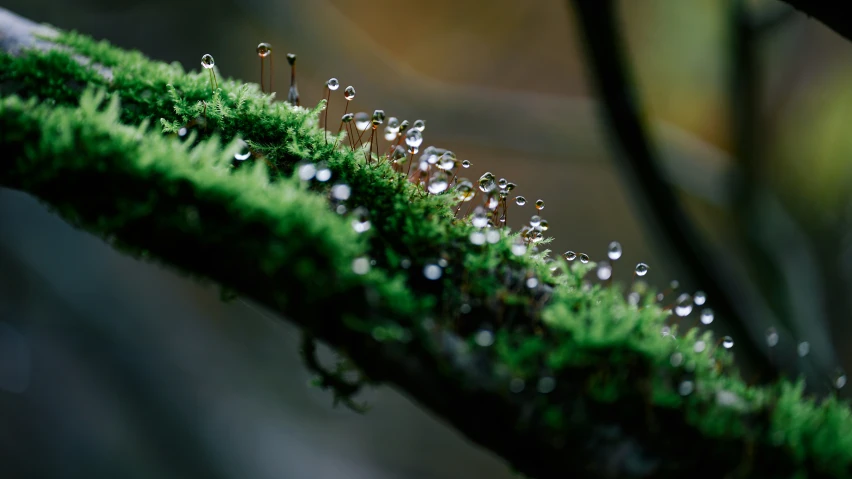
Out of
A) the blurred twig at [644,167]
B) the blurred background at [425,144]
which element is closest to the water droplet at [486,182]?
the blurred twig at [644,167]

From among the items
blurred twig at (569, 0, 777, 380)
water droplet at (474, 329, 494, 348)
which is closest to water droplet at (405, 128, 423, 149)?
water droplet at (474, 329, 494, 348)

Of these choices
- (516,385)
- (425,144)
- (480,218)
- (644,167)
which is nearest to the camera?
(516,385)

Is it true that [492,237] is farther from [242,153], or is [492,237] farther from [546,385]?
[242,153]

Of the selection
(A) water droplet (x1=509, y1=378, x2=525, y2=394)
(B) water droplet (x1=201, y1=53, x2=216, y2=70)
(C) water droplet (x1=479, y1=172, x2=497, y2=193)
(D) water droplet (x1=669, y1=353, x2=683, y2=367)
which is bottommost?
(A) water droplet (x1=509, y1=378, x2=525, y2=394)

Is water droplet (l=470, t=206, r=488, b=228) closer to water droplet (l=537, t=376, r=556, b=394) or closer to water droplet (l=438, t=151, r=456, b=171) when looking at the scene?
water droplet (l=438, t=151, r=456, b=171)

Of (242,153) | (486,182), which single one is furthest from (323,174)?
(486,182)

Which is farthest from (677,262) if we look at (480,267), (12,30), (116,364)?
(116,364)
